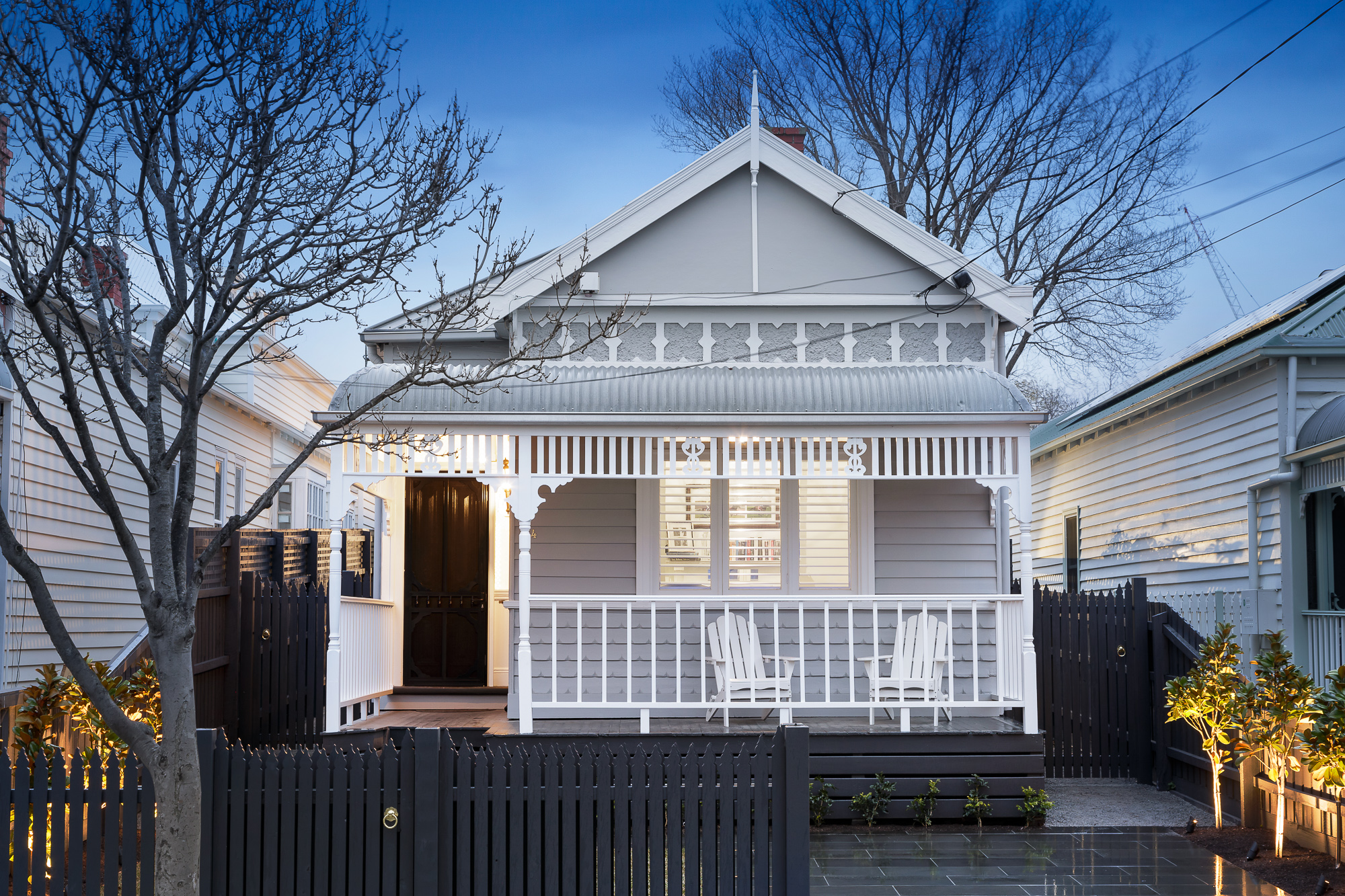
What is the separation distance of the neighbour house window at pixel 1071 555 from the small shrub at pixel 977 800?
9.80 metres

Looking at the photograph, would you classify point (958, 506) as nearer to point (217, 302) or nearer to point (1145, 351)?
point (217, 302)

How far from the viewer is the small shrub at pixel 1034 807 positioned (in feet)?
32.5

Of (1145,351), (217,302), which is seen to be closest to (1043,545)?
(1145,351)

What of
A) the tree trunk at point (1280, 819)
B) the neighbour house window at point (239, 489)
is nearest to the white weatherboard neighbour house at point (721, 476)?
the tree trunk at point (1280, 819)

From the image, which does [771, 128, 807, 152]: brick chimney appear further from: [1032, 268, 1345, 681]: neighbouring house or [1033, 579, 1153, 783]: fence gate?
[1033, 579, 1153, 783]: fence gate

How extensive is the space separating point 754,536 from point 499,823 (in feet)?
19.1

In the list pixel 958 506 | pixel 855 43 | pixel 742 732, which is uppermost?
pixel 855 43

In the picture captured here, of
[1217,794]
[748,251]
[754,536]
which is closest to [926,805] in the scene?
[1217,794]

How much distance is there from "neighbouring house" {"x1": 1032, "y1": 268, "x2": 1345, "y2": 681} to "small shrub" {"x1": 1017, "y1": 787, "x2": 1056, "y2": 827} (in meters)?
3.73

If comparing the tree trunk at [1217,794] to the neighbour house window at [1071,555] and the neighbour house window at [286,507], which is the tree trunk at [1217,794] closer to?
the neighbour house window at [1071,555]

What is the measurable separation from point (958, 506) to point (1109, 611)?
6.11ft

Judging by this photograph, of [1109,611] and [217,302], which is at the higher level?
[217,302]

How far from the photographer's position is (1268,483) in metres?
12.2

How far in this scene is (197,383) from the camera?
5.77m
